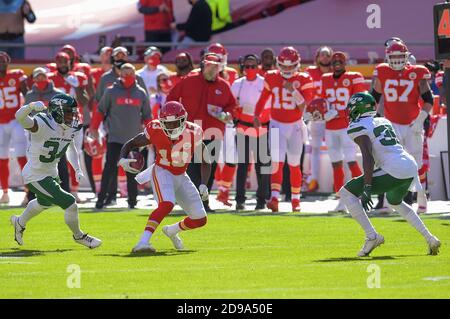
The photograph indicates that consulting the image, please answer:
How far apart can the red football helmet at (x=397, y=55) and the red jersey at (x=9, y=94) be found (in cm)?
513

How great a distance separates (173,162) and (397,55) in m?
4.63

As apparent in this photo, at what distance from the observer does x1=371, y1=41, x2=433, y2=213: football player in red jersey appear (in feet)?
57.0

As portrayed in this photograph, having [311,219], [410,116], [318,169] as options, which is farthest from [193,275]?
[318,169]

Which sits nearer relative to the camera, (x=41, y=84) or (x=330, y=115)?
(x=330, y=115)

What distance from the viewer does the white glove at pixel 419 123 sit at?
1728 centimetres

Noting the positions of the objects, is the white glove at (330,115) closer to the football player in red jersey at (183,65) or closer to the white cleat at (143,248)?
the football player in red jersey at (183,65)

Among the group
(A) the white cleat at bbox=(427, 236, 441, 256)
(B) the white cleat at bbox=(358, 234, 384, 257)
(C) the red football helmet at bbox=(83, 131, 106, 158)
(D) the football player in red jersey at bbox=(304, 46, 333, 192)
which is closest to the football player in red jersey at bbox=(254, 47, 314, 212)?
(D) the football player in red jersey at bbox=(304, 46, 333, 192)

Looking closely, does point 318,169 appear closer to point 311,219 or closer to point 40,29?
point 311,219

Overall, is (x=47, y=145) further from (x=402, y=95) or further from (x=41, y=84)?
(x=402, y=95)

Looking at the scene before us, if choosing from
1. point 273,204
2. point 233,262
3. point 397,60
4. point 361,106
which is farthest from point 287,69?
point 233,262

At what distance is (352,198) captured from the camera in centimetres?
1288

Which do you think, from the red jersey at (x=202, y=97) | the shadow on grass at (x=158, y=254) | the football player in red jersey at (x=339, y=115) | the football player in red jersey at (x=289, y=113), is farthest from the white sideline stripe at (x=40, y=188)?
the football player in red jersey at (x=339, y=115)

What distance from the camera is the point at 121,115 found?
18.5 metres
